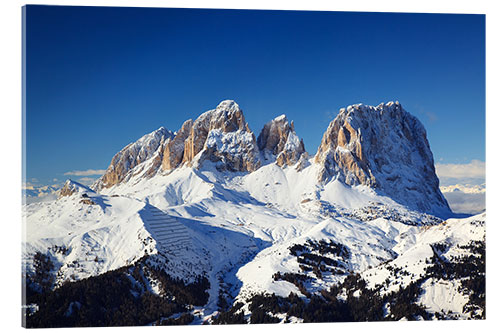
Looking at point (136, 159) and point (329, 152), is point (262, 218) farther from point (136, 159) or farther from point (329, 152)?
point (136, 159)

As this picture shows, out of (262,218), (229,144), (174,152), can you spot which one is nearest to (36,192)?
(262,218)

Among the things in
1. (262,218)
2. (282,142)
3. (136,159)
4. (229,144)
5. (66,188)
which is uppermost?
(282,142)

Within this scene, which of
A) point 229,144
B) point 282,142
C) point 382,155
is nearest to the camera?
point 382,155

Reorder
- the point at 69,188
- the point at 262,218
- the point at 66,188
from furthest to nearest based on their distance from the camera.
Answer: the point at 262,218 → the point at 69,188 → the point at 66,188

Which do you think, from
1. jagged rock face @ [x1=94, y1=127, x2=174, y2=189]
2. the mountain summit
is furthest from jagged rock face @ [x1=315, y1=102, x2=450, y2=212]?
jagged rock face @ [x1=94, y1=127, x2=174, y2=189]

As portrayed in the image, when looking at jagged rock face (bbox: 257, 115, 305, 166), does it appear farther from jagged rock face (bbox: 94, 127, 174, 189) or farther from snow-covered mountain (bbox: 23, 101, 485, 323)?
jagged rock face (bbox: 94, 127, 174, 189)

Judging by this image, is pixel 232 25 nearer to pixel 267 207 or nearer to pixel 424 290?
pixel 424 290

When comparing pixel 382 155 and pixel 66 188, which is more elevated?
pixel 382 155
